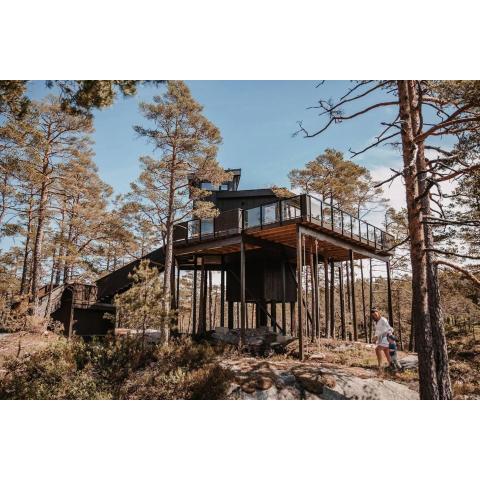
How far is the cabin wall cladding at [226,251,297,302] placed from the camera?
609 inches

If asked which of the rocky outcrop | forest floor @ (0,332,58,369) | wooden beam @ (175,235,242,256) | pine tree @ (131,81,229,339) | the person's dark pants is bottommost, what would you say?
the rocky outcrop

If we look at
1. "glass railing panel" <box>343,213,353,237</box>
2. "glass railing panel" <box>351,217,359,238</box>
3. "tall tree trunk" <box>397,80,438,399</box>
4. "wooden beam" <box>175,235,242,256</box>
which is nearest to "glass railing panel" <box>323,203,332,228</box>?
"glass railing panel" <box>343,213,353,237</box>

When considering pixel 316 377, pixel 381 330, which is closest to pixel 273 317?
pixel 381 330

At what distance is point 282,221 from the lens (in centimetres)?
1180

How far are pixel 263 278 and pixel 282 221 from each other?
4.29 metres

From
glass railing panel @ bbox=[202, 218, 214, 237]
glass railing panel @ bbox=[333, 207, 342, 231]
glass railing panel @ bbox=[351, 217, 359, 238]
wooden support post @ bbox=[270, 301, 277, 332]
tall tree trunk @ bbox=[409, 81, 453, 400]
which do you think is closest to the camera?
tall tree trunk @ bbox=[409, 81, 453, 400]

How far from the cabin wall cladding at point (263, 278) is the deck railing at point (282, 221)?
2.77 metres

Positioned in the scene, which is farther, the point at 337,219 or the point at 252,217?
the point at 337,219

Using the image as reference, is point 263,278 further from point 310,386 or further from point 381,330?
point 310,386

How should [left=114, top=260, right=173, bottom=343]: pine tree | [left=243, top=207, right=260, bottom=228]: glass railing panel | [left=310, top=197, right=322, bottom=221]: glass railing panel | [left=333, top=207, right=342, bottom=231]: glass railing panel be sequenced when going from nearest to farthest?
[left=114, top=260, right=173, bottom=343]: pine tree → [left=310, top=197, right=322, bottom=221]: glass railing panel → [left=243, top=207, right=260, bottom=228]: glass railing panel → [left=333, top=207, right=342, bottom=231]: glass railing panel

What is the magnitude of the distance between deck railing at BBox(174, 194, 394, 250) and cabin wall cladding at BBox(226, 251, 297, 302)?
2.77 m

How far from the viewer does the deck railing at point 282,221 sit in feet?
38.6

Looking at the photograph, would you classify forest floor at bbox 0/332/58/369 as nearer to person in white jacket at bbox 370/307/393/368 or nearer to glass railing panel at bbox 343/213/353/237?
person in white jacket at bbox 370/307/393/368
